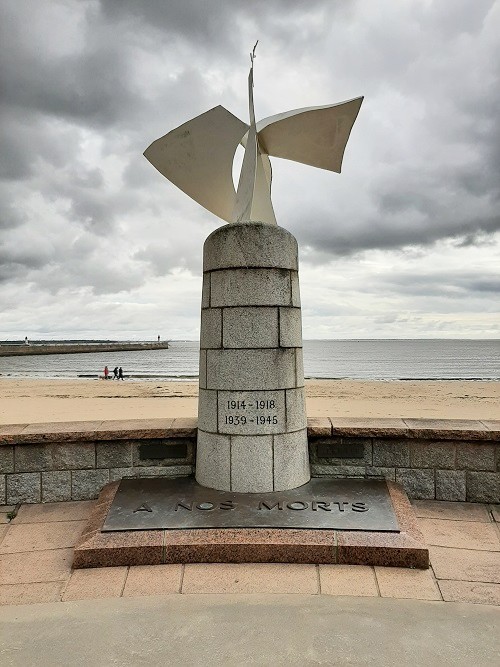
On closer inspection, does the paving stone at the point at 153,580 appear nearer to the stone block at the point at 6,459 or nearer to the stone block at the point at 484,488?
the stone block at the point at 6,459

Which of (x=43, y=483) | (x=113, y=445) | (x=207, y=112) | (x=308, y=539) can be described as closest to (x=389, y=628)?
(x=308, y=539)

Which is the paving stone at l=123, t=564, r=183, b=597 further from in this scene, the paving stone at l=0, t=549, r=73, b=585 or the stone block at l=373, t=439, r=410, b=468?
the stone block at l=373, t=439, r=410, b=468

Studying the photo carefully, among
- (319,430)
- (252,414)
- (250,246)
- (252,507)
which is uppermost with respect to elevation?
(250,246)

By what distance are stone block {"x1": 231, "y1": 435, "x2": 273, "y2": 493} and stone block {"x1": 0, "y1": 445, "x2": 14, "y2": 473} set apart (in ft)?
7.74

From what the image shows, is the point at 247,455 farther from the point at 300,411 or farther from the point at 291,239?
the point at 291,239

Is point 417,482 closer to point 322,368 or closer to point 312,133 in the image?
point 312,133

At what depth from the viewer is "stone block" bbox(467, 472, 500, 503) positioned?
5461mm

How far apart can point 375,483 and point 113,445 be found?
112 inches

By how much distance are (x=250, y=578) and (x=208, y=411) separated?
2.03 metres

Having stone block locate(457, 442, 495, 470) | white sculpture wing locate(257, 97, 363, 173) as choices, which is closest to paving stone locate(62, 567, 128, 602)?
stone block locate(457, 442, 495, 470)

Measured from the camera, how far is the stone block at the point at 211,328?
5625 mm

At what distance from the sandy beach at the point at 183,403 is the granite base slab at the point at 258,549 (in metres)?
12.6

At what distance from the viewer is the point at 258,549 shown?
416cm

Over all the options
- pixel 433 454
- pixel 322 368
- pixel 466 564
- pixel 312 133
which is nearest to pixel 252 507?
pixel 466 564
